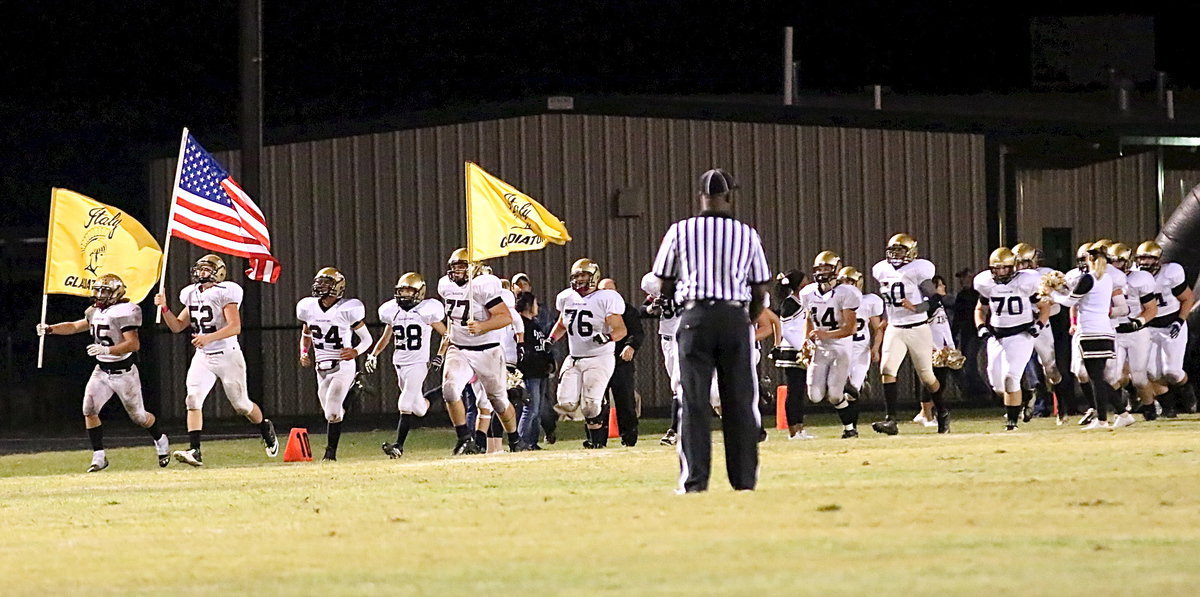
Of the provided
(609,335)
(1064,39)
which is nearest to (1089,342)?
(609,335)

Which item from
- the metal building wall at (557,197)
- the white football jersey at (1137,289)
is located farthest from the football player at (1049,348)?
the metal building wall at (557,197)

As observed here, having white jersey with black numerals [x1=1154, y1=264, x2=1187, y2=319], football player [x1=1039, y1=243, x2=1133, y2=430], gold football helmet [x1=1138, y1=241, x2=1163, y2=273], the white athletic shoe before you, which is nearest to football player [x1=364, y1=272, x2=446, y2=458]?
football player [x1=1039, y1=243, x2=1133, y2=430]

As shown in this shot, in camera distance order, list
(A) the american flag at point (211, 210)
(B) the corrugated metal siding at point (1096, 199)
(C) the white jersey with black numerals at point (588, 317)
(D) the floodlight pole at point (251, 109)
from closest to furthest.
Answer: (C) the white jersey with black numerals at point (588, 317) → (A) the american flag at point (211, 210) → (D) the floodlight pole at point (251, 109) → (B) the corrugated metal siding at point (1096, 199)

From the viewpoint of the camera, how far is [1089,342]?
69.5ft

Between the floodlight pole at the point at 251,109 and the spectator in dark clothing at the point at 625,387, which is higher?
the floodlight pole at the point at 251,109

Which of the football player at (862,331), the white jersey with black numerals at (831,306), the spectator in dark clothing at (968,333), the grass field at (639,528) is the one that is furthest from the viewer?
the spectator in dark clothing at (968,333)

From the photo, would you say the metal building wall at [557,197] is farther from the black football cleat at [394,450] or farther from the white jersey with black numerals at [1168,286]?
the black football cleat at [394,450]

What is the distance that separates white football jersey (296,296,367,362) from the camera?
20422 mm

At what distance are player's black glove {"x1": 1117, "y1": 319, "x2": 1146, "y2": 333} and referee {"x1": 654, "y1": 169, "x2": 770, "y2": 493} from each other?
425 inches

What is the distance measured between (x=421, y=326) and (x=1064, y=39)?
3981cm

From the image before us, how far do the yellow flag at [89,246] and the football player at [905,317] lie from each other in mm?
7632

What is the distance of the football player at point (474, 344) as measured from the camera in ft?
65.3

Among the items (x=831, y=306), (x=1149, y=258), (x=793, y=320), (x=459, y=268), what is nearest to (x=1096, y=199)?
(x=1149, y=258)

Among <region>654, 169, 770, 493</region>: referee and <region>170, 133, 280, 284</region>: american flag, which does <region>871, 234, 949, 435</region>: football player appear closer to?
<region>170, 133, 280, 284</region>: american flag
